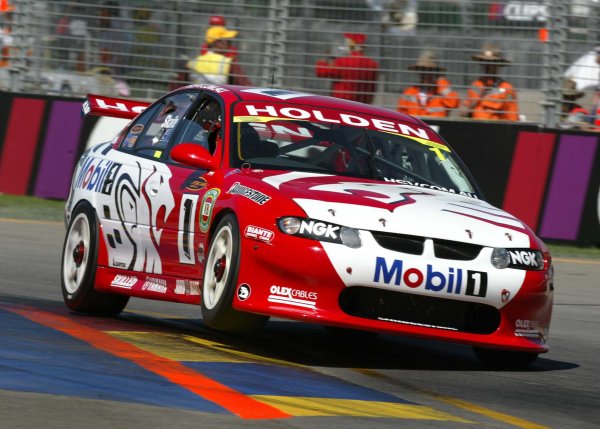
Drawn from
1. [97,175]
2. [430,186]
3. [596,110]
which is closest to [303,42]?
[596,110]

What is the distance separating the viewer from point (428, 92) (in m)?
15.2

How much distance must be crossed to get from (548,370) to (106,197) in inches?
117

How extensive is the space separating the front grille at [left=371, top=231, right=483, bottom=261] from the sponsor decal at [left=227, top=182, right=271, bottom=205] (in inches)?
23.9

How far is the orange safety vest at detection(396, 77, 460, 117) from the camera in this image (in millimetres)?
15055

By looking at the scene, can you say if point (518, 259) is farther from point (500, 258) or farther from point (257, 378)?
point (257, 378)

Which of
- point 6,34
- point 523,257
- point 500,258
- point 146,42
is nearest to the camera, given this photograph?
point 500,258

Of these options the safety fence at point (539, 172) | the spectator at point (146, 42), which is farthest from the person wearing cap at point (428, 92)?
the spectator at point (146, 42)

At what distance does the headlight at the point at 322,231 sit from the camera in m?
6.50

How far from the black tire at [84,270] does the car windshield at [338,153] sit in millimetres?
1380

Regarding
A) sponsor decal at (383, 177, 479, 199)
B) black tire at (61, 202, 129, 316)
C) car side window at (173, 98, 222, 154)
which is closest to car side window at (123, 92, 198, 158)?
car side window at (173, 98, 222, 154)

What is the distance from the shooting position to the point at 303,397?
5598 millimetres

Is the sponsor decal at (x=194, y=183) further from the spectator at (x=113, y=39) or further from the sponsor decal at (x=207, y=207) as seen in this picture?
the spectator at (x=113, y=39)

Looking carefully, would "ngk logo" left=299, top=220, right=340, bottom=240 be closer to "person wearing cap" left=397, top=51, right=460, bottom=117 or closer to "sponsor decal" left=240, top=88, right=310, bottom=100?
"sponsor decal" left=240, top=88, right=310, bottom=100

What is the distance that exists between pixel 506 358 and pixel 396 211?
4.02ft
